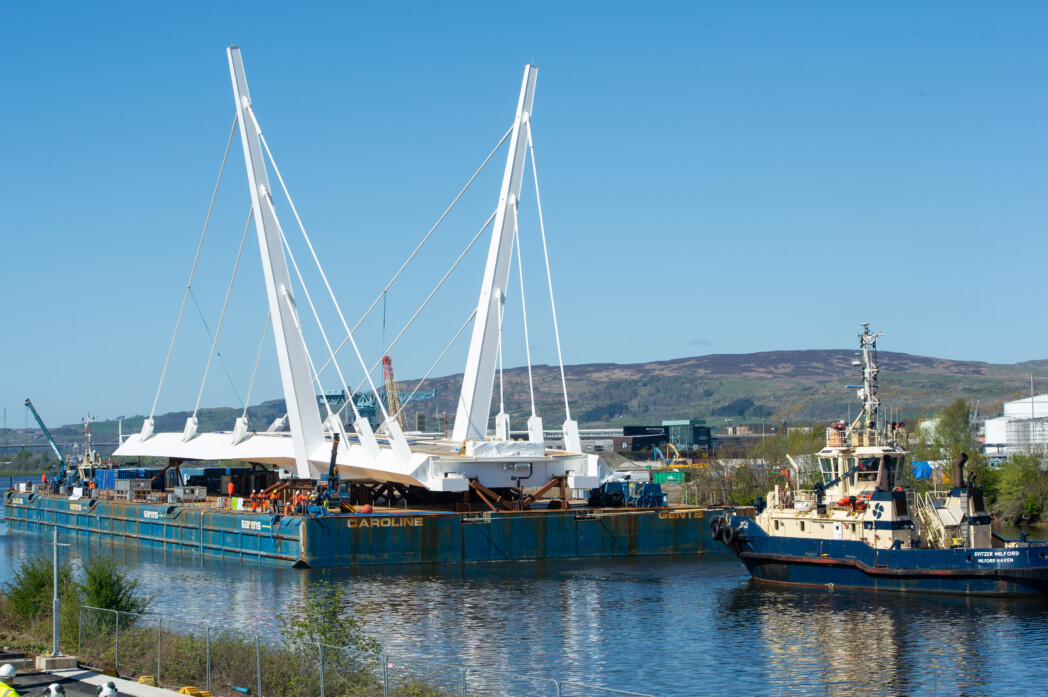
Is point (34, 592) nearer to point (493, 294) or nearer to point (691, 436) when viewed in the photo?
point (493, 294)

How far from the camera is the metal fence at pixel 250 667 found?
73.2 ft

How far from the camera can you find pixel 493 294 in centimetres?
6247

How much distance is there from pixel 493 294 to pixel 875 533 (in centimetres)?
2551

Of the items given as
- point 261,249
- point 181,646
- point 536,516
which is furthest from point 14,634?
point 261,249

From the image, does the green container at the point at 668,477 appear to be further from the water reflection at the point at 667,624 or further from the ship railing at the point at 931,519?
the ship railing at the point at 931,519

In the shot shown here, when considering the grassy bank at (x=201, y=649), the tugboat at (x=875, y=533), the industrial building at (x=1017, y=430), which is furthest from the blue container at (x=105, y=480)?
the industrial building at (x=1017, y=430)

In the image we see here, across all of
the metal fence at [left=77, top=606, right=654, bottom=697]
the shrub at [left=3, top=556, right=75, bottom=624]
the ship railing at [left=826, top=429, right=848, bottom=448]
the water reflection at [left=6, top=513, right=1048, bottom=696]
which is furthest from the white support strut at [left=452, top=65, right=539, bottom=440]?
the metal fence at [left=77, top=606, right=654, bottom=697]

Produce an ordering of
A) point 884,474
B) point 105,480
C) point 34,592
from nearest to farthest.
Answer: point 34,592, point 884,474, point 105,480

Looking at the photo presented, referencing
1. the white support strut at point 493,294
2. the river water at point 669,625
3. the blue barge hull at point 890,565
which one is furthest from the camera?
the white support strut at point 493,294

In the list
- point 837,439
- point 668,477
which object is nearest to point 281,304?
point 837,439

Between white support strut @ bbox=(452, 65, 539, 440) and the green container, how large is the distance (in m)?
56.2

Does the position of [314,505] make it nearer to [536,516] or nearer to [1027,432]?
[536,516]

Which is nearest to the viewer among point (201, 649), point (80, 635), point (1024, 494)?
point (201, 649)

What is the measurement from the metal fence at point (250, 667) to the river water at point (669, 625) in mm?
4851
